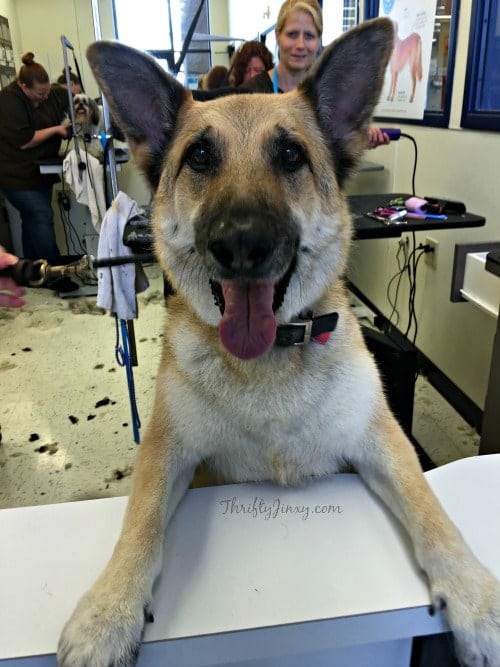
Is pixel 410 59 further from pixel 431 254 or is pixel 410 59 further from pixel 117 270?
pixel 117 270

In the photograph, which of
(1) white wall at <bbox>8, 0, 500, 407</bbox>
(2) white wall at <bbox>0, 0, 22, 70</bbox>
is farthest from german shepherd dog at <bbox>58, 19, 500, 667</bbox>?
(2) white wall at <bbox>0, 0, 22, 70</bbox>

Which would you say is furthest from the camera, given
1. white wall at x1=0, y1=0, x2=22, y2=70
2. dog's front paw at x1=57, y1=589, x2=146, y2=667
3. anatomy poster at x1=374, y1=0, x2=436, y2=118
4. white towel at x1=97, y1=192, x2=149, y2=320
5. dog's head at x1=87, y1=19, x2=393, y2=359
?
white wall at x1=0, y1=0, x2=22, y2=70

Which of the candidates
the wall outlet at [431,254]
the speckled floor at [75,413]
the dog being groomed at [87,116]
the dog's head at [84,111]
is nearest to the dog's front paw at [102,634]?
the speckled floor at [75,413]

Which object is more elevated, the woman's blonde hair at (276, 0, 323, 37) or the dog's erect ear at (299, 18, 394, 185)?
the woman's blonde hair at (276, 0, 323, 37)

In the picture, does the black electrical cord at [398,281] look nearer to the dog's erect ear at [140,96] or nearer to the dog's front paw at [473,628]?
the dog's erect ear at [140,96]

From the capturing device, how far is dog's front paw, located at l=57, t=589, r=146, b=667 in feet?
2.02

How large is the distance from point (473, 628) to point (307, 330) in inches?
20.3

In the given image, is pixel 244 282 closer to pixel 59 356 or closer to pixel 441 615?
pixel 441 615

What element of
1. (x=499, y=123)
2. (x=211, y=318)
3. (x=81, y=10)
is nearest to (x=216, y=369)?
(x=211, y=318)

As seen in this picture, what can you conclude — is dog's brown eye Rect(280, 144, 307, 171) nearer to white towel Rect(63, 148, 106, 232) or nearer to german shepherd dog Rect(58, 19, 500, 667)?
german shepherd dog Rect(58, 19, 500, 667)

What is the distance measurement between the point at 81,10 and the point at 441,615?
5.77 meters

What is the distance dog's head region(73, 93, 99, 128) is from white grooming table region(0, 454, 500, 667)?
379 centimetres

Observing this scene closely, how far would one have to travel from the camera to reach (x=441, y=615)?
671mm

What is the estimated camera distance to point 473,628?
0.66m
